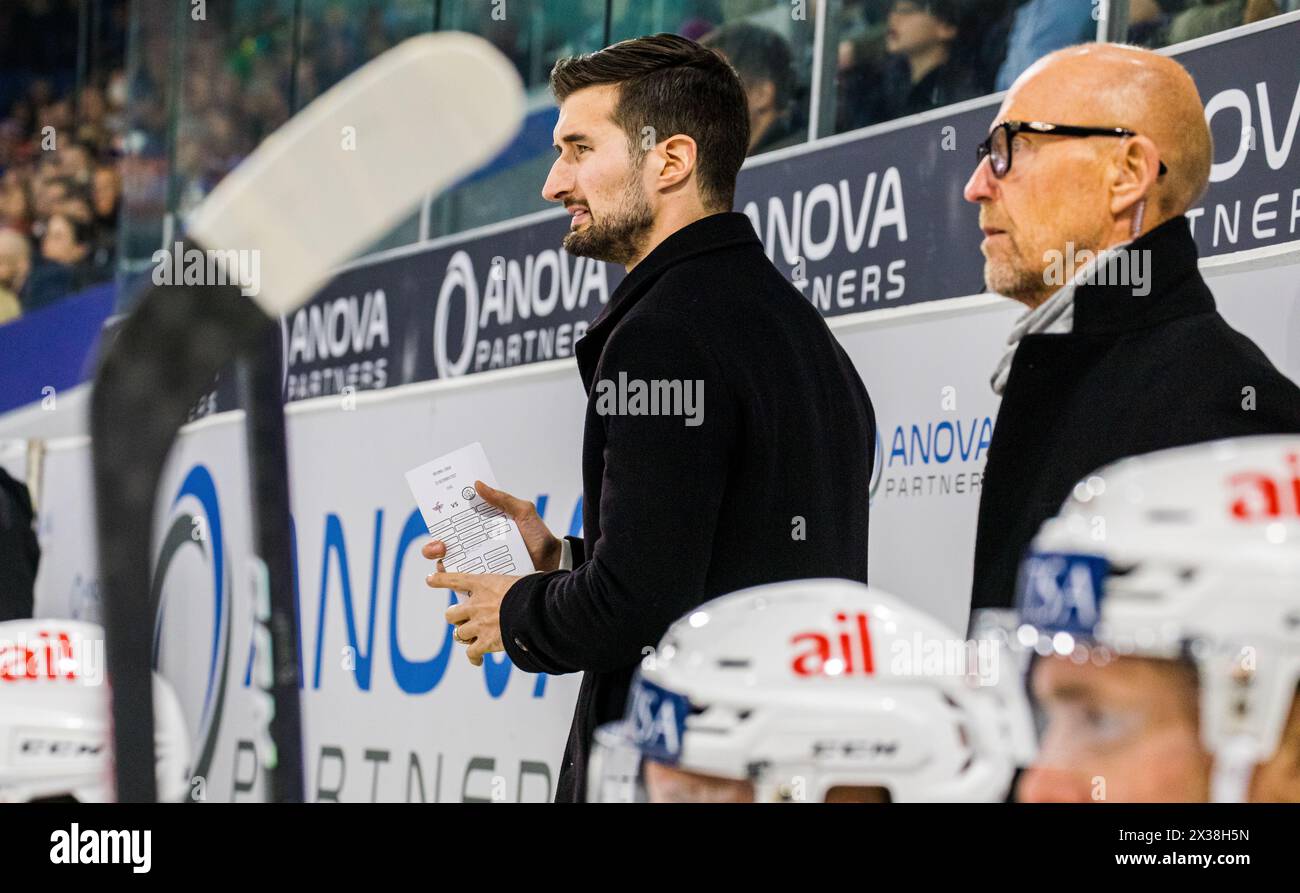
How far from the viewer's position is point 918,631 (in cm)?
147

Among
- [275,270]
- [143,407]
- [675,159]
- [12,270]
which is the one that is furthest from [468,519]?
[12,270]

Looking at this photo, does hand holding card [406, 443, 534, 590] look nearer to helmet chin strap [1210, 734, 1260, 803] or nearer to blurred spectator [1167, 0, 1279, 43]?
helmet chin strap [1210, 734, 1260, 803]

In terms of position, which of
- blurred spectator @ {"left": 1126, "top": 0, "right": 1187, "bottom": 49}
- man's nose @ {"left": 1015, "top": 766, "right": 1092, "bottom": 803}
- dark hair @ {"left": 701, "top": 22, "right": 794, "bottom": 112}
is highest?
dark hair @ {"left": 701, "top": 22, "right": 794, "bottom": 112}

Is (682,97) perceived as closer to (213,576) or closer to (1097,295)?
(1097,295)

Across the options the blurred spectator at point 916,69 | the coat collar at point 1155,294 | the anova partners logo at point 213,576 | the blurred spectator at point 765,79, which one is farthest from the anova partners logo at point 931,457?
the anova partners logo at point 213,576

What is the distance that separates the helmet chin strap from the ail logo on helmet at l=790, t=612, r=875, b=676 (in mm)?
270

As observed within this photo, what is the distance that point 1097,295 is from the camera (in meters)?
2.05

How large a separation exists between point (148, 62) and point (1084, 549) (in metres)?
4.84

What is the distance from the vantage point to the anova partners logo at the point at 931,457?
2914 mm

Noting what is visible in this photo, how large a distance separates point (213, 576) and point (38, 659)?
116 inches

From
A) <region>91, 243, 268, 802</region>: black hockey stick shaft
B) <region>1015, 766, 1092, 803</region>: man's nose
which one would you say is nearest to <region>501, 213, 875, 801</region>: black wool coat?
<region>1015, 766, 1092, 803</region>: man's nose

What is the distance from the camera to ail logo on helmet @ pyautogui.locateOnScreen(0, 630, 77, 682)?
2.01 metres

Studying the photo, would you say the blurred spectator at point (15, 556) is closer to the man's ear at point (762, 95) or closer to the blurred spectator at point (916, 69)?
the man's ear at point (762, 95)
